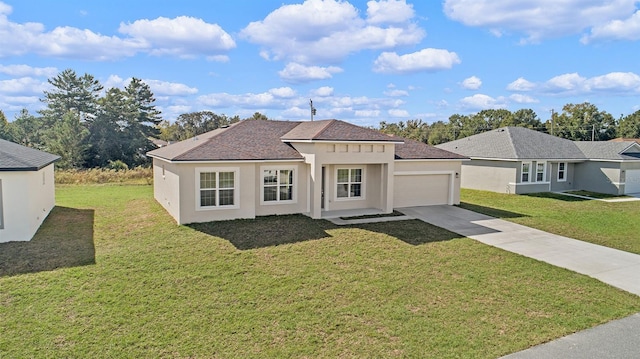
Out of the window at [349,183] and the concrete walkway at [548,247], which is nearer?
the concrete walkway at [548,247]

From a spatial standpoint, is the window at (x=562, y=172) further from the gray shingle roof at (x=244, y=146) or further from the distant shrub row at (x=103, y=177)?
the distant shrub row at (x=103, y=177)

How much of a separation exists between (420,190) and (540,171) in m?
12.7

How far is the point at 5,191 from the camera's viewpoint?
38.3ft

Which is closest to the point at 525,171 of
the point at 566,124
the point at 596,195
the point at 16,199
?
the point at 596,195

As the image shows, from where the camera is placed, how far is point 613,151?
2775cm

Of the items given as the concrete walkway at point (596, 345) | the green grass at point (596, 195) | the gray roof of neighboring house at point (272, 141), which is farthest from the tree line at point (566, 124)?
the concrete walkway at point (596, 345)

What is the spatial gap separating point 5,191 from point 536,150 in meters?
29.6

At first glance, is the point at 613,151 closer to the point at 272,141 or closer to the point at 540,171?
the point at 540,171

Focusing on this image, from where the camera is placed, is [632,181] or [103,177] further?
[103,177]

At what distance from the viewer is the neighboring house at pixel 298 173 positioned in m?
14.9

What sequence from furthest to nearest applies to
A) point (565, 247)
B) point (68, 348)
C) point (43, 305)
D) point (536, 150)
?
point (536, 150) → point (565, 247) → point (43, 305) → point (68, 348)

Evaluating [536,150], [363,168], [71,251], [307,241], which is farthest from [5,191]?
[536,150]

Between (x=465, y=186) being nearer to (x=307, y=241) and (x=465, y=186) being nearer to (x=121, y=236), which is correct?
(x=307, y=241)

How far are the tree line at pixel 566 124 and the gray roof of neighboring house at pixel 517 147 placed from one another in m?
32.1
